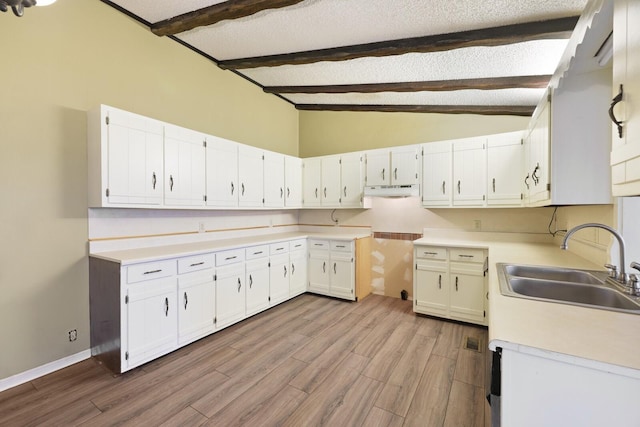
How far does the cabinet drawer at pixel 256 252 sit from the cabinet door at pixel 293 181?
1030 mm

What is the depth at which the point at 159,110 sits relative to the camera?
3.03m

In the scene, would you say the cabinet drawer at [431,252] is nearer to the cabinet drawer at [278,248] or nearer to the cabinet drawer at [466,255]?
the cabinet drawer at [466,255]

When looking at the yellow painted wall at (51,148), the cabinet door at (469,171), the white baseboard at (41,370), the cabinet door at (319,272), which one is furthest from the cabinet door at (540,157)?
the white baseboard at (41,370)

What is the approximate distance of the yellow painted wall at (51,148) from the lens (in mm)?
2105

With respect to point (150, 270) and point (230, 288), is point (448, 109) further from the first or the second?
point (150, 270)

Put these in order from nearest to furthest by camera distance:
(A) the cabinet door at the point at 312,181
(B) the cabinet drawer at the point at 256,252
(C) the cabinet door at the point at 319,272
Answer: (B) the cabinet drawer at the point at 256,252
(C) the cabinet door at the point at 319,272
(A) the cabinet door at the point at 312,181

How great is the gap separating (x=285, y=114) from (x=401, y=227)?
2807 millimetres

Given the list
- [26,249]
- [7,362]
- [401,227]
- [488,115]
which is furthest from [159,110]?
[488,115]

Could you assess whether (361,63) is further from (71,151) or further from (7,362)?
(7,362)

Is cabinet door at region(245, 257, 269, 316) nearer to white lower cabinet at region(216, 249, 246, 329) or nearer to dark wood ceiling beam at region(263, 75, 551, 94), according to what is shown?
white lower cabinet at region(216, 249, 246, 329)

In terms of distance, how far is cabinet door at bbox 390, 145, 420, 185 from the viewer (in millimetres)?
3713

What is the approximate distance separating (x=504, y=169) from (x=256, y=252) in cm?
309

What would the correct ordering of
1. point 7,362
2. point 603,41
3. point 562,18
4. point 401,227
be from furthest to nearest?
point 401,227 → point 7,362 → point 562,18 → point 603,41

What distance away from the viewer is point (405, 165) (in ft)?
12.4
